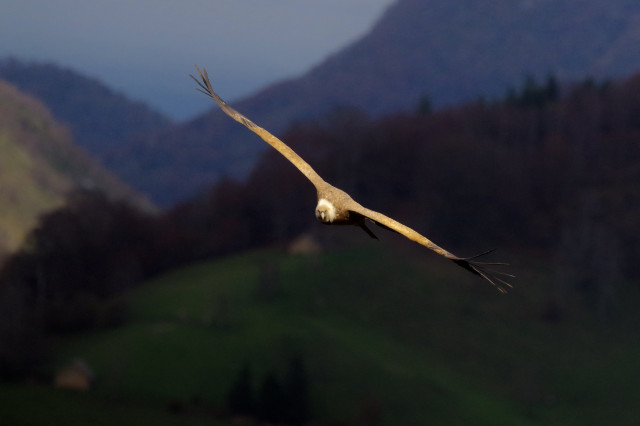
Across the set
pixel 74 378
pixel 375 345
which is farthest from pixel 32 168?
pixel 375 345

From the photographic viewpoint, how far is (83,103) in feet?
588

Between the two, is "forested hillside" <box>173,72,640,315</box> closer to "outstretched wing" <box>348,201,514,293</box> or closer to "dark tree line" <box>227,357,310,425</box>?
"dark tree line" <box>227,357,310,425</box>

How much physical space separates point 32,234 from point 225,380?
23179mm

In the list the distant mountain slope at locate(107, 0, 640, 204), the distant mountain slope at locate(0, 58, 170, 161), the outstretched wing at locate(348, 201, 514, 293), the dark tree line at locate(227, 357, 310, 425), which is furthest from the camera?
the distant mountain slope at locate(0, 58, 170, 161)

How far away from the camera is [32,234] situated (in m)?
61.6

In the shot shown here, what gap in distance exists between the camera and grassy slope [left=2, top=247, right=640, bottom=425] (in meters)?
47.4

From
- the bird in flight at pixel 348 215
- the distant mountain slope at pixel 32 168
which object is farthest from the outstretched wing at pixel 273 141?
the distant mountain slope at pixel 32 168

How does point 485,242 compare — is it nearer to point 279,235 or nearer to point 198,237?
point 279,235

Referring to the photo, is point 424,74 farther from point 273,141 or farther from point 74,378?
point 273,141

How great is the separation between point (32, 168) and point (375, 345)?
49.4 m

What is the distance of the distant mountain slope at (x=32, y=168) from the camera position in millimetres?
76875

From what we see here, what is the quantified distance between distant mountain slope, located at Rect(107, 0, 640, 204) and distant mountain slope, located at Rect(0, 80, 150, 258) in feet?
144

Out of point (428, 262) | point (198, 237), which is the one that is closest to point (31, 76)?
point (198, 237)

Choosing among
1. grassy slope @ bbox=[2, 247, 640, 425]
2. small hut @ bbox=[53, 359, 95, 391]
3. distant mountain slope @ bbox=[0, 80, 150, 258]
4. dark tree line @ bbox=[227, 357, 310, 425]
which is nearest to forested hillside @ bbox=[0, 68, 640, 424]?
grassy slope @ bbox=[2, 247, 640, 425]
